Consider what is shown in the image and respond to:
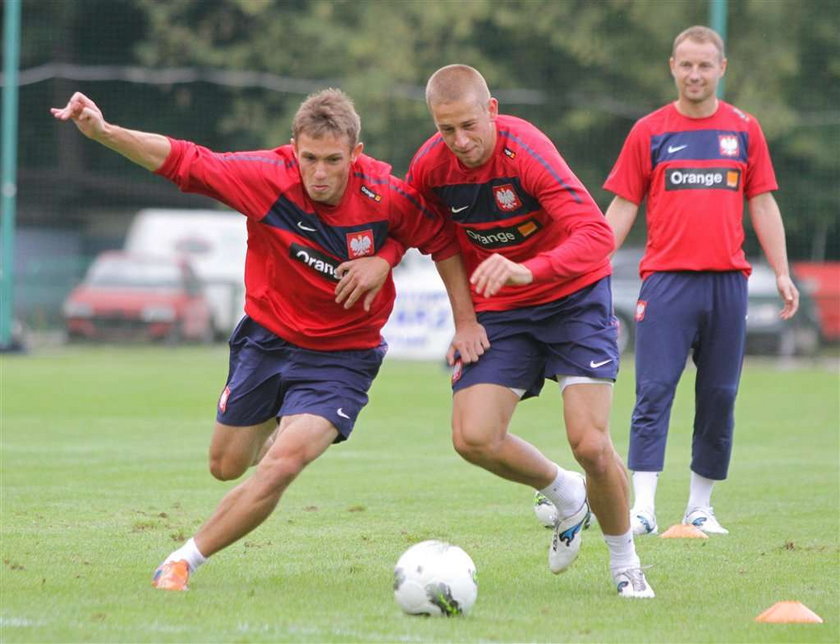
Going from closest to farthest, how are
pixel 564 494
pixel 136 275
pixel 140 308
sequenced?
1. pixel 564 494
2. pixel 140 308
3. pixel 136 275

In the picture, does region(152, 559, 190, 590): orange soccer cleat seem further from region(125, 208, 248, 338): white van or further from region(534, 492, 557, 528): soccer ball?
region(125, 208, 248, 338): white van

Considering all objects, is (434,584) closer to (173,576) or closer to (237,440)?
(173,576)

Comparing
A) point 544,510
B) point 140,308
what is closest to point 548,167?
point 544,510

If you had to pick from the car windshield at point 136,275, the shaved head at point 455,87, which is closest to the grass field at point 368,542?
the shaved head at point 455,87

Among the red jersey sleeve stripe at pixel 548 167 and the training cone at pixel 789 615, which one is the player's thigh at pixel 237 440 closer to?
the red jersey sleeve stripe at pixel 548 167

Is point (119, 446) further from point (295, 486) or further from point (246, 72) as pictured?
point (246, 72)

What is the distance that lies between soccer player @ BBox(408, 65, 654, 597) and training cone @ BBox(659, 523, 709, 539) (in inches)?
47.5

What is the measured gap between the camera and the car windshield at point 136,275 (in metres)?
25.0

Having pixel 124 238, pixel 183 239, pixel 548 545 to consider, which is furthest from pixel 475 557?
pixel 124 238

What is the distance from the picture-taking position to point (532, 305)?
635 centimetres

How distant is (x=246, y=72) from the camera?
3281 cm

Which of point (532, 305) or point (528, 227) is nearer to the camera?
point (528, 227)

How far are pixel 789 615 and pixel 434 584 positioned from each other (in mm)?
1285

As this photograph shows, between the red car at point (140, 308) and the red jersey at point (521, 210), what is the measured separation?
18.8 m
